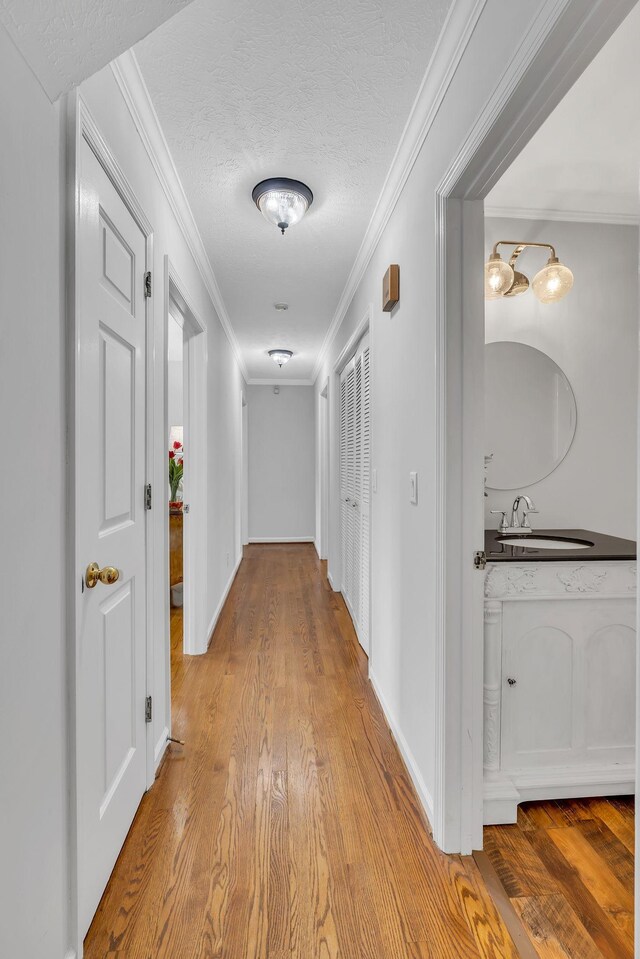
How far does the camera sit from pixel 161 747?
6.93 ft

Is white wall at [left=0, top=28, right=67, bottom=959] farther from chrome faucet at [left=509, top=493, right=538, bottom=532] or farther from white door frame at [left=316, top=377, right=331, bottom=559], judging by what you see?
white door frame at [left=316, top=377, right=331, bottom=559]

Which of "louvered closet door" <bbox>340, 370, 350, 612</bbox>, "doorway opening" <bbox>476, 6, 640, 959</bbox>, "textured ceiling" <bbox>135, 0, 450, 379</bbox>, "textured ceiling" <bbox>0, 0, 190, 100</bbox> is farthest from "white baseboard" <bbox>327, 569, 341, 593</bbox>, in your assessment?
"textured ceiling" <bbox>0, 0, 190, 100</bbox>

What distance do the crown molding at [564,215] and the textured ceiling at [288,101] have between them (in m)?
0.60

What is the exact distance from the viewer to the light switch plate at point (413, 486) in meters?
1.91

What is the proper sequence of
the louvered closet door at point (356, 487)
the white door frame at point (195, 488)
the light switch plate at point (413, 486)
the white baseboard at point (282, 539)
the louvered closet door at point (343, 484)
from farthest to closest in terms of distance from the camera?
the white baseboard at point (282, 539), the louvered closet door at point (343, 484), the louvered closet door at point (356, 487), the white door frame at point (195, 488), the light switch plate at point (413, 486)

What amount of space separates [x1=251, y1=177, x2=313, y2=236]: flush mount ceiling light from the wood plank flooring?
249cm

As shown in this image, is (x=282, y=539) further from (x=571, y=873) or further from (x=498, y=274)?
(x=571, y=873)

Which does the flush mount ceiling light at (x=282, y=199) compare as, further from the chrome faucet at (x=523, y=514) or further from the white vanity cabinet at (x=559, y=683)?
the white vanity cabinet at (x=559, y=683)

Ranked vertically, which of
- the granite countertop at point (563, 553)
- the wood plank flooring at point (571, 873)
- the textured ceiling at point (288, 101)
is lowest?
the wood plank flooring at point (571, 873)

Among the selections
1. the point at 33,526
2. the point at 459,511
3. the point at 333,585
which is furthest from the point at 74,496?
the point at 333,585

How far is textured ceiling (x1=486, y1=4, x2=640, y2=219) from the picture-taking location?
1.62 meters

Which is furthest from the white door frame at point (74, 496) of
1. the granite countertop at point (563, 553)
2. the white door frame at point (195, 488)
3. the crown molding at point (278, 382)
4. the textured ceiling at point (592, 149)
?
the crown molding at point (278, 382)

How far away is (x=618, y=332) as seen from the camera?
2531mm

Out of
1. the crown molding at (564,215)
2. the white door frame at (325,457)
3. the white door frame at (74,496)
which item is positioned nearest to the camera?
the white door frame at (74,496)
